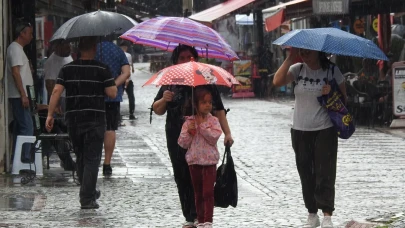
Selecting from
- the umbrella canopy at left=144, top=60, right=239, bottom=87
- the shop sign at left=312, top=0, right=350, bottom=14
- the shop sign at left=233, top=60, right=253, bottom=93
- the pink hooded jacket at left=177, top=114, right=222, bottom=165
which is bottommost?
the shop sign at left=233, top=60, right=253, bottom=93

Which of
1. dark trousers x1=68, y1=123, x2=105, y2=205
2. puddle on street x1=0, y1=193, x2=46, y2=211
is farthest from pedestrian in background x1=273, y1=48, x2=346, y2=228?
puddle on street x1=0, y1=193, x2=46, y2=211

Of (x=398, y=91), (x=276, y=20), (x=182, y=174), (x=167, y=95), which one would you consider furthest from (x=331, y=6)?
(x=167, y=95)

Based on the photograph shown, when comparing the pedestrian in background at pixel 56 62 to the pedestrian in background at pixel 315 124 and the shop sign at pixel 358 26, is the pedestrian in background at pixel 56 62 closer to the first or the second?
the pedestrian in background at pixel 315 124

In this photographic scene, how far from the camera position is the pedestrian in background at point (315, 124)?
908cm

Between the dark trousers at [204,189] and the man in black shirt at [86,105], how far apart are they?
195 centimetres

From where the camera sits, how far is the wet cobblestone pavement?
9750mm

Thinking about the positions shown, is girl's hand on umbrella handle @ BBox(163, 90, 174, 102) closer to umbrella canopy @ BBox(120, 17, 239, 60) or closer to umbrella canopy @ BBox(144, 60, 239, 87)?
umbrella canopy @ BBox(144, 60, 239, 87)

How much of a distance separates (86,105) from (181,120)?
176 cm

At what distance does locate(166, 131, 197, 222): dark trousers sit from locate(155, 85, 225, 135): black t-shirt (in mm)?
70

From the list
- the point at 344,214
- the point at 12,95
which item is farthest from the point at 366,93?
the point at 344,214

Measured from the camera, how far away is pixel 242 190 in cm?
1205

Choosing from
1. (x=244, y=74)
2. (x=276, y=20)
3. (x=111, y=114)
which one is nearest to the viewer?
(x=111, y=114)

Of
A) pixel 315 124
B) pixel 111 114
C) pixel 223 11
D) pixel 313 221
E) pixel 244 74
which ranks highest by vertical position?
pixel 223 11

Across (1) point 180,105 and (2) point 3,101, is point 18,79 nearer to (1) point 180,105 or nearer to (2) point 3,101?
(2) point 3,101
